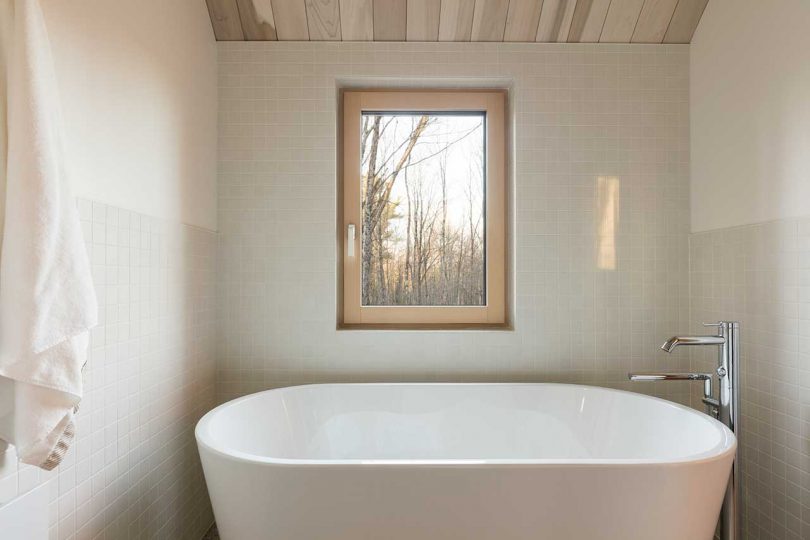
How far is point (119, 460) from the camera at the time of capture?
146cm

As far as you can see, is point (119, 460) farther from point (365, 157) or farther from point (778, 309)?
point (778, 309)

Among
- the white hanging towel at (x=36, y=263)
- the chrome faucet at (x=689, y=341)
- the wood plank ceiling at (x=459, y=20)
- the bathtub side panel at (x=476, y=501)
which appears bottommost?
the bathtub side panel at (x=476, y=501)

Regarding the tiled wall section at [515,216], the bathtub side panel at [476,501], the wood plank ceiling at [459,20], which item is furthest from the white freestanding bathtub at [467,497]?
the wood plank ceiling at [459,20]

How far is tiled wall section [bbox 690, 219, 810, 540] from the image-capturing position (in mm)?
1613

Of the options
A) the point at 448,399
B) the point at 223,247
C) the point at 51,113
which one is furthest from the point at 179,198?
the point at 448,399

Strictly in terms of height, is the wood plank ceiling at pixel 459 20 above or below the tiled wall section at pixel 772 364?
above

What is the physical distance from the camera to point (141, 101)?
62.5 inches

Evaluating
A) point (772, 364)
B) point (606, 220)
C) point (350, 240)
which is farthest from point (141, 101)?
point (772, 364)

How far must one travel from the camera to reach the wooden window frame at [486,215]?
7.65ft

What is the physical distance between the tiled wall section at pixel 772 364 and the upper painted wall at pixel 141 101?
6.99 ft

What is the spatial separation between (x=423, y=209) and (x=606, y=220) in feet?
2.72

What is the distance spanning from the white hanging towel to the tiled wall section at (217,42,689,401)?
123 centimetres

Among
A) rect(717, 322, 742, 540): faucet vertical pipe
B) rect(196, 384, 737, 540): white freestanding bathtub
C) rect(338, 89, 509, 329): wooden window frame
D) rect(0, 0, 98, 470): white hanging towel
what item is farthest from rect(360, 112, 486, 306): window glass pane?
rect(0, 0, 98, 470): white hanging towel

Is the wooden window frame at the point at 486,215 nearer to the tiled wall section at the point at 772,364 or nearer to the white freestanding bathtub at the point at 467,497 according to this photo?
the tiled wall section at the point at 772,364
